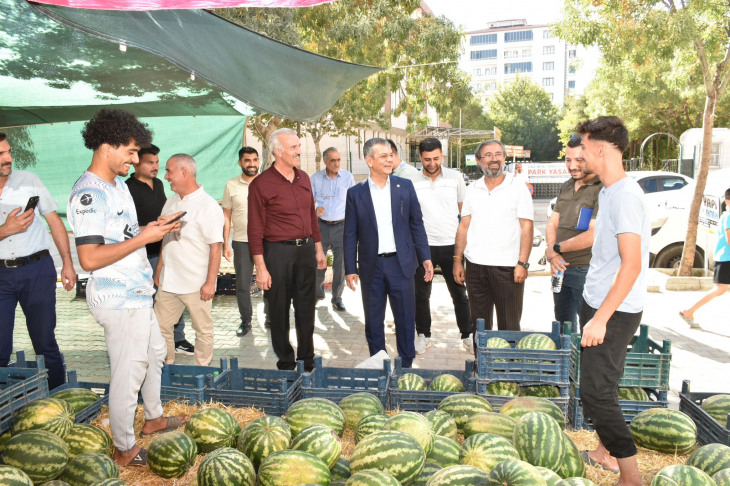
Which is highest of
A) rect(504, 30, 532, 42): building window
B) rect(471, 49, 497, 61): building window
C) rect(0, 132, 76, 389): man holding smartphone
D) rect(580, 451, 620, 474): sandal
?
Answer: rect(504, 30, 532, 42): building window

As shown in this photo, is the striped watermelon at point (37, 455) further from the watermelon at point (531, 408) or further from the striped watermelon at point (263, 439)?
the watermelon at point (531, 408)

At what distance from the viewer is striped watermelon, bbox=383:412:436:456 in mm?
2844

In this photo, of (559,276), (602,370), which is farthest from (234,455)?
(559,276)

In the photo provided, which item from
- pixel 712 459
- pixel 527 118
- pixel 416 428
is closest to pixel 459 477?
pixel 416 428

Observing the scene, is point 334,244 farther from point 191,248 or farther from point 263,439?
point 263,439

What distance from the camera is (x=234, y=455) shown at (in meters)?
2.66

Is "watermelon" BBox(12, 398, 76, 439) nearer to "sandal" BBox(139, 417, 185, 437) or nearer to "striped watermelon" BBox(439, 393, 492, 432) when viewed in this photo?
"sandal" BBox(139, 417, 185, 437)

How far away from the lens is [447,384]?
382 cm

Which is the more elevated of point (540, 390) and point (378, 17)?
point (378, 17)

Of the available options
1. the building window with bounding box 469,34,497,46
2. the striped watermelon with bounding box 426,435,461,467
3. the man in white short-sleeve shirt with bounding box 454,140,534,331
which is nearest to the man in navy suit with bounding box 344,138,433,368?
the man in white short-sleeve shirt with bounding box 454,140,534,331

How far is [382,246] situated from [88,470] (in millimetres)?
2981

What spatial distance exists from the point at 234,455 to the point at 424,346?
3.84 metres

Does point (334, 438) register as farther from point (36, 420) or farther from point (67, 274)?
point (67, 274)

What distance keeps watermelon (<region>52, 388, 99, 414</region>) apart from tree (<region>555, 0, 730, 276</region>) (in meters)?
9.18
